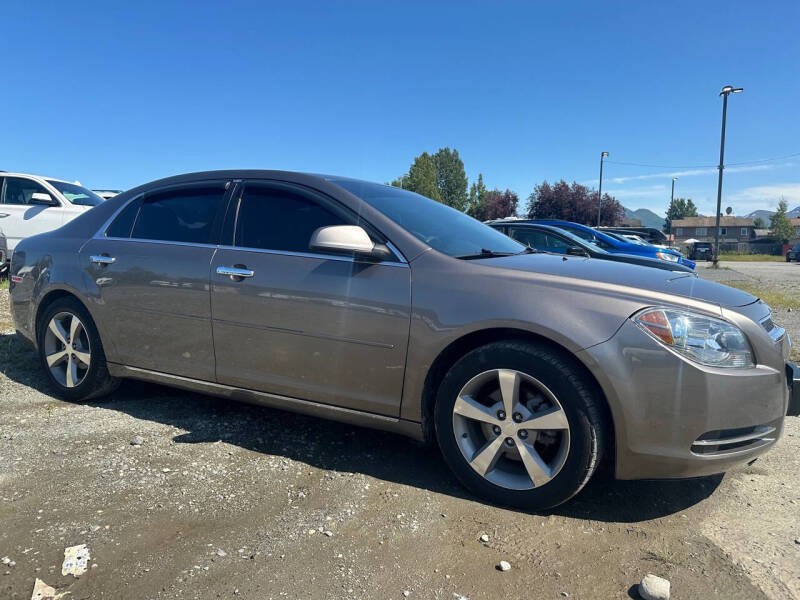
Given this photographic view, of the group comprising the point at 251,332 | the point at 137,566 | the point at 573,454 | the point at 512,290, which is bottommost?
the point at 137,566

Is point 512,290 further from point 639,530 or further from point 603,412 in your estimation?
point 639,530

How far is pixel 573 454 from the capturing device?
2.41 meters

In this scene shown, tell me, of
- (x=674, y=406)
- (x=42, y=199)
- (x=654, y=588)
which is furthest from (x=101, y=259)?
(x=42, y=199)

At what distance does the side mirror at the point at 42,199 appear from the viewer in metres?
9.07

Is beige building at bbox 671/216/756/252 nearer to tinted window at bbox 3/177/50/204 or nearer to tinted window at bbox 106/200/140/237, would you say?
tinted window at bbox 3/177/50/204

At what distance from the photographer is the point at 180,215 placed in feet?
11.9

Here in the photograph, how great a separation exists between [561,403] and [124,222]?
308 centimetres

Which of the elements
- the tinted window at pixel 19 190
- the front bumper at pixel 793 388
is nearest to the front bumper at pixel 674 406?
the front bumper at pixel 793 388

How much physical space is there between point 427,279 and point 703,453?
140 cm

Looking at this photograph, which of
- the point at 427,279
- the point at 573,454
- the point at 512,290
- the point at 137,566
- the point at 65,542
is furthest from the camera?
the point at 427,279

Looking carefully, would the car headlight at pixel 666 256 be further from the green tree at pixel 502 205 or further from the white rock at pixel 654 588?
the green tree at pixel 502 205

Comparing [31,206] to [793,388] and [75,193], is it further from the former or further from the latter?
[793,388]

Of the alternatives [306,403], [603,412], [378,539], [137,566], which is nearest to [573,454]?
[603,412]

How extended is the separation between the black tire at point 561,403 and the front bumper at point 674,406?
9cm
